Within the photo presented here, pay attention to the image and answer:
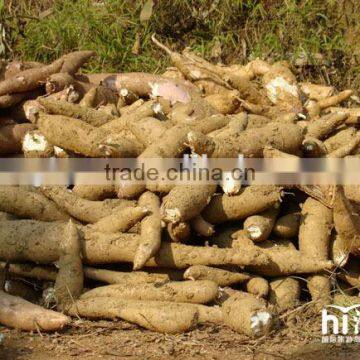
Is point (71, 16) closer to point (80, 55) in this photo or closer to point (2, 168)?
point (80, 55)

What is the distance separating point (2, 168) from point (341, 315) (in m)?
1.72

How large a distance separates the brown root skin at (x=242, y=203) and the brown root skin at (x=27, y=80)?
135 centimetres

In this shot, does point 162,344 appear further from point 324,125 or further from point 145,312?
point 324,125

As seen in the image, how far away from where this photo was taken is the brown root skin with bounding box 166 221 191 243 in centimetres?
274

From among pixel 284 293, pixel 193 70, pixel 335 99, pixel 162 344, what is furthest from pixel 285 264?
pixel 193 70

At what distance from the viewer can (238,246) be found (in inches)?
112

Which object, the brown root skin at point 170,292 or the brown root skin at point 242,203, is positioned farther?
the brown root skin at point 242,203

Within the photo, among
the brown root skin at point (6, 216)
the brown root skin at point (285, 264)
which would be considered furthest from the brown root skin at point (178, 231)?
the brown root skin at point (6, 216)

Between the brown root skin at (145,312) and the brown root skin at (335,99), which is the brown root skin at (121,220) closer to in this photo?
the brown root skin at (145,312)

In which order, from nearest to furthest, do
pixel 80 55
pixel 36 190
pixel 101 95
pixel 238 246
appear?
1. pixel 238 246
2. pixel 36 190
3. pixel 101 95
4. pixel 80 55

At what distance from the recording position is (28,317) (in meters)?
2.50

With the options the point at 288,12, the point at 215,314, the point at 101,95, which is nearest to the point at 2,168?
the point at 101,95

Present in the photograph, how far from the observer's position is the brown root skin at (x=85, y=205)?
292 centimetres

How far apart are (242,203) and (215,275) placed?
1.07 ft
